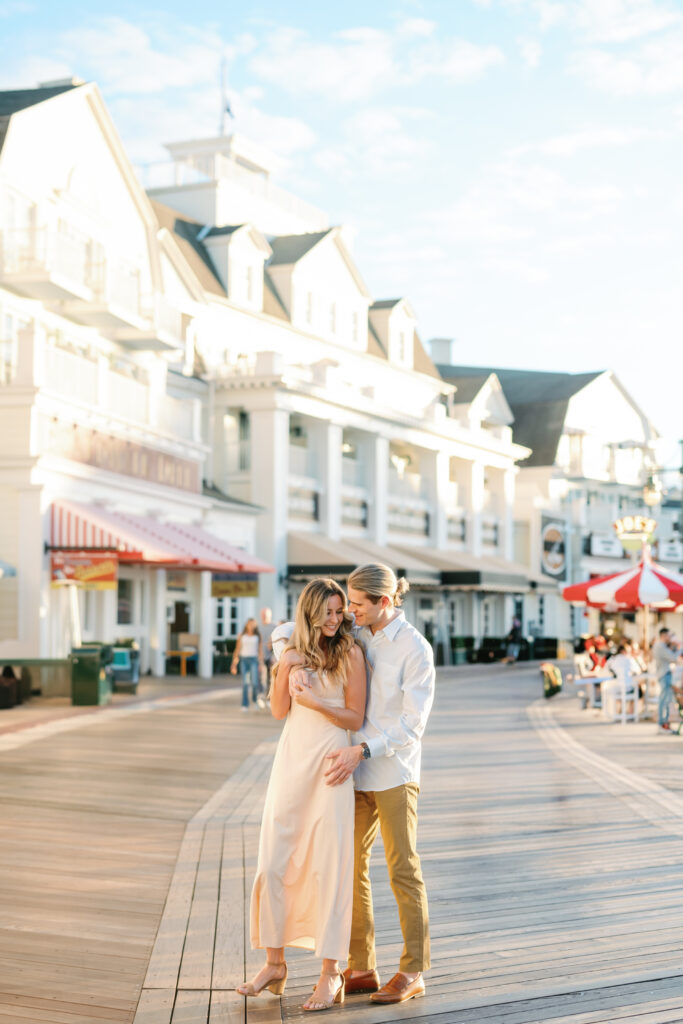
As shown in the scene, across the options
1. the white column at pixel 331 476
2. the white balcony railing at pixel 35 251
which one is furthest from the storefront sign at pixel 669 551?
the white balcony railing at pixel 35 251

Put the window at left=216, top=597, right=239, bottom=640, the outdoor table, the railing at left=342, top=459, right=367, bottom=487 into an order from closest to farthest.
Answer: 1. the outdoor table
2. the window at left=216, top=597, right=239, bottom=640
3. the railing at left=342, top=459, right=367, bottom=487

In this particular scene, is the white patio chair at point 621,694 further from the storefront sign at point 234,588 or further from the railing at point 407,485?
the railing at point 407,485

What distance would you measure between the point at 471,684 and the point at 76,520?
44.2 feet

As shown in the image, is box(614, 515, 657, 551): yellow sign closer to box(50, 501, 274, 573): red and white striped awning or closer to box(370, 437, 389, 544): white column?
box(50, 501, 274, 573): red and white striped awning

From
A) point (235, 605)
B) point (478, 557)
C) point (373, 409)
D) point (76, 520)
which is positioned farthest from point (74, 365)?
point (478, 557)

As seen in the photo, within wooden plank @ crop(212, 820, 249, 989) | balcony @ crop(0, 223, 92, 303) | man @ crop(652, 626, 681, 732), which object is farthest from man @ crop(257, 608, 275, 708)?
wooden plank @ crop(212, 820, 249, 989)

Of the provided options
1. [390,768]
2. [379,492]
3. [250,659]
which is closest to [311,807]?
[390,768]

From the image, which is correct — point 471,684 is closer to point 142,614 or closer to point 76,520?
point 142,614

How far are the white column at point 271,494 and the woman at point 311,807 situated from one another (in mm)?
31599

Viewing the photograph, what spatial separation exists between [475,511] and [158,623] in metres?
21.7

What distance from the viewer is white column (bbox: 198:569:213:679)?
32344mm

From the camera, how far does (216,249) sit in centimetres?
3869

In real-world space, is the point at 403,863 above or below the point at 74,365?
below

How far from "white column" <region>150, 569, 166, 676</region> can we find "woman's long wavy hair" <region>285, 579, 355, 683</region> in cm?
2504
